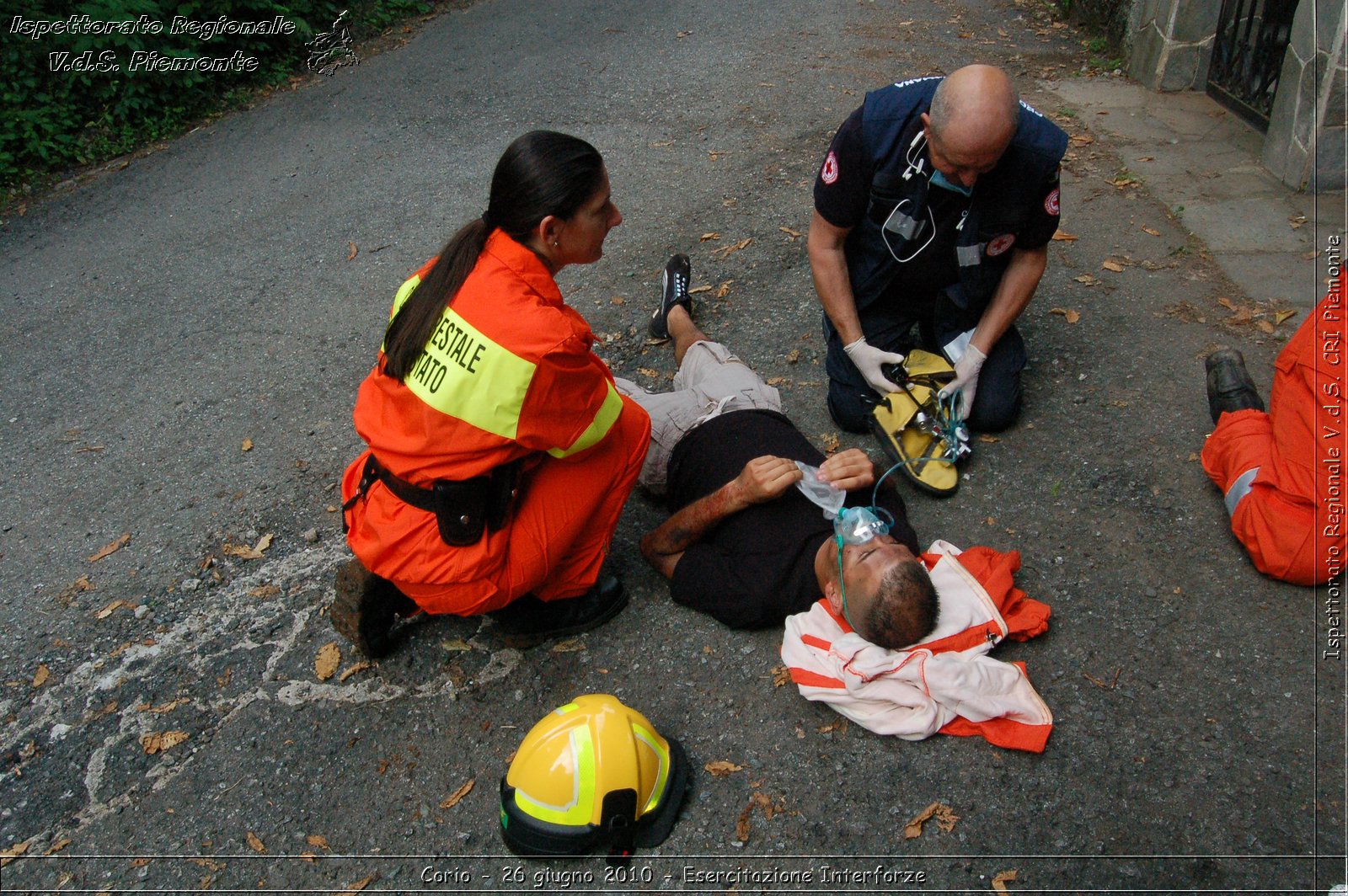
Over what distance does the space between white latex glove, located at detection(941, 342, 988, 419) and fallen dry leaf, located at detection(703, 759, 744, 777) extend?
1.76 m

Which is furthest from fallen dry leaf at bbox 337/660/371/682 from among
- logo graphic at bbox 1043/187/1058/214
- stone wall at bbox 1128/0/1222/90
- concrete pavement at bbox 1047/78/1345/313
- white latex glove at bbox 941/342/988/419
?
stone wall at bbox 1128/0/1222/90

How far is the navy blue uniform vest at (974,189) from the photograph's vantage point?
11.0ft

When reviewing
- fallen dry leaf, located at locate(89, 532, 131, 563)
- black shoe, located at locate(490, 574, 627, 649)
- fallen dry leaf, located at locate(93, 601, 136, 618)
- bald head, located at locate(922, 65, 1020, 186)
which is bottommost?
fallen dry leaf, located at locate(93, 601, 136, 618)

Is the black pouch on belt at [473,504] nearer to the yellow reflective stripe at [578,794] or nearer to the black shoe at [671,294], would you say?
the yellow reflective stripe at [578,794]

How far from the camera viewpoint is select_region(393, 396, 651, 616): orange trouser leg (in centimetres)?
282

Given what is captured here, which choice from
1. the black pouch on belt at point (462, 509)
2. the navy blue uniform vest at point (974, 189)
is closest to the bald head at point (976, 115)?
the navy blue uniform vest at point (974, 189)

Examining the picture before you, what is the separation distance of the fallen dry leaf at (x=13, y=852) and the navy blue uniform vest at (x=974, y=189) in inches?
140

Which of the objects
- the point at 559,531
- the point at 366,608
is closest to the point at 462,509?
the point at 559,531

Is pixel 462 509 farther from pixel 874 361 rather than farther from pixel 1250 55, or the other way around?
pixel 1250 55

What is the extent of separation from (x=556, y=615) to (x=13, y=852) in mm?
1711

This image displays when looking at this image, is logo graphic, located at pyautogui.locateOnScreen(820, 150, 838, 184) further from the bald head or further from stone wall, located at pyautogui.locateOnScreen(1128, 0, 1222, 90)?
stone wall, located at pyautogui.locateOnScreen(1128, 0, 1222, 90)

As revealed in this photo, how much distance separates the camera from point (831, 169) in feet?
11.7

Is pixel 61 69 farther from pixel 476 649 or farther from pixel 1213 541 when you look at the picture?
pixel 1213 541

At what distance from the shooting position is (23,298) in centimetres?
559
